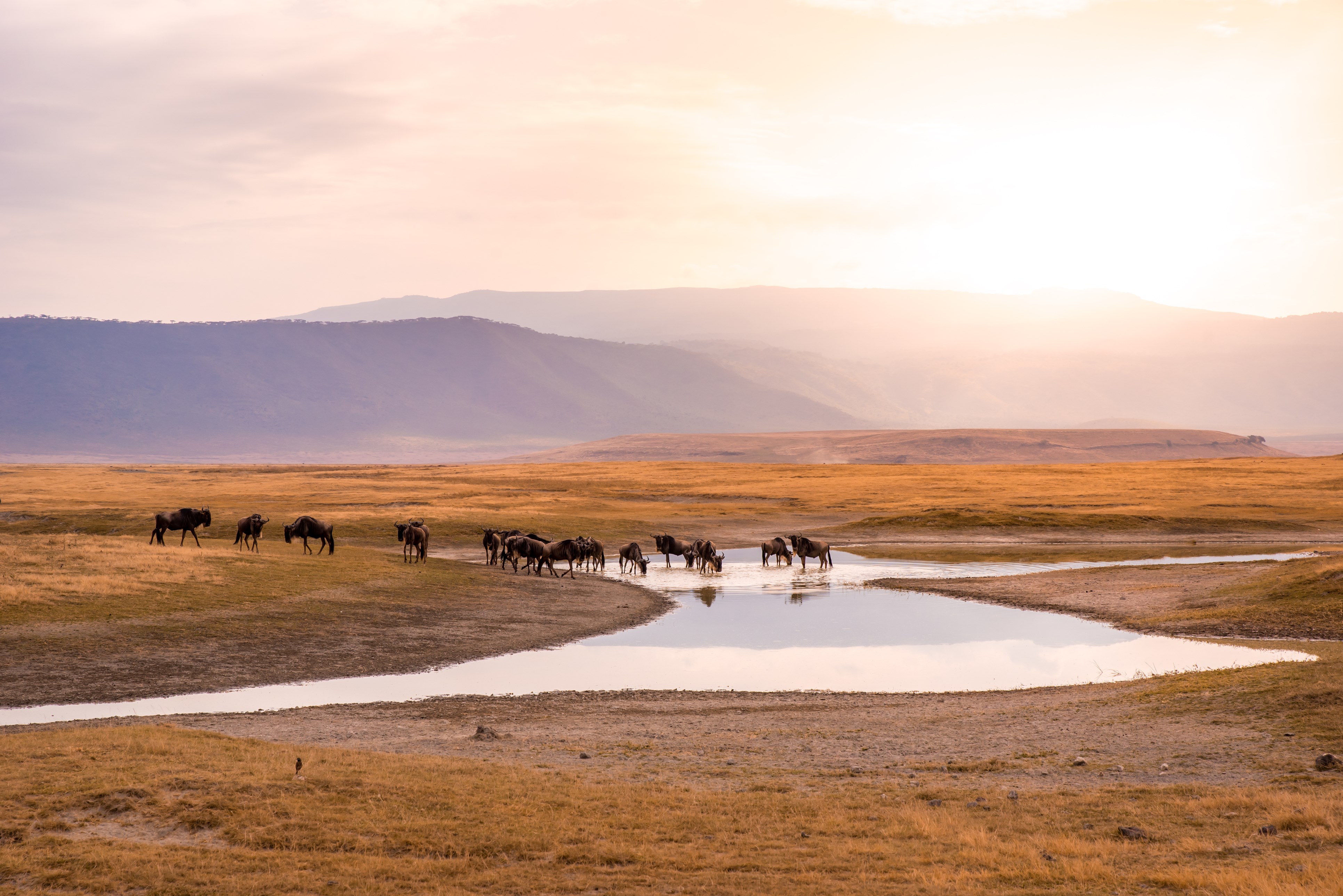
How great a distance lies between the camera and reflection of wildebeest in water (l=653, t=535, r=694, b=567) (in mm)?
47969

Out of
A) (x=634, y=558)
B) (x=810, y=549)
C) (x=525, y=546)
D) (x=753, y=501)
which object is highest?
(x=753, y=501)

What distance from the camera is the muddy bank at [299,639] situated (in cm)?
2289

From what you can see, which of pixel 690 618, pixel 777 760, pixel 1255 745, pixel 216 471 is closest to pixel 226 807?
pixel 777 760

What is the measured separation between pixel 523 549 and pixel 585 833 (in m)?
31.2

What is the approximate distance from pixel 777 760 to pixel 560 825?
4.75 m

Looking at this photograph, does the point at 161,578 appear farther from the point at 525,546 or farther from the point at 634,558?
the point at 634,558

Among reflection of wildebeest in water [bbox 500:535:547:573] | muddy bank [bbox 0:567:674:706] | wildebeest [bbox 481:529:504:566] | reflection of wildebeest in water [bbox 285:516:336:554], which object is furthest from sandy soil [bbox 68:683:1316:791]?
wildebeest [bbox 481:529:504:566]

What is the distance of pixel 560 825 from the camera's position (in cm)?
1238

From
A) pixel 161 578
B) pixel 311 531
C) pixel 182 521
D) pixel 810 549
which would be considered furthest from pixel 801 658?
pixel 182 521

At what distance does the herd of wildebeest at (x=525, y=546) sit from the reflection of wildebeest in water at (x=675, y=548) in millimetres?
37

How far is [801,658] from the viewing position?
27672mm

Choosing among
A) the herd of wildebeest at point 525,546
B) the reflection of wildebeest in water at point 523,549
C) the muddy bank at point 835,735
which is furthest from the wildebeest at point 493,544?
the muddy bank at point 835,735

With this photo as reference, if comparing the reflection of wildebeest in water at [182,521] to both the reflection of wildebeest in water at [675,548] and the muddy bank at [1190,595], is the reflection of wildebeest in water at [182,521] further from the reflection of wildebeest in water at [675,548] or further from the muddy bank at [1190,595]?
the muddy bank at [1190,595]

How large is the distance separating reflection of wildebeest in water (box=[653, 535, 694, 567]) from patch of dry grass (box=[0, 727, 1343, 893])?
3308 cm
